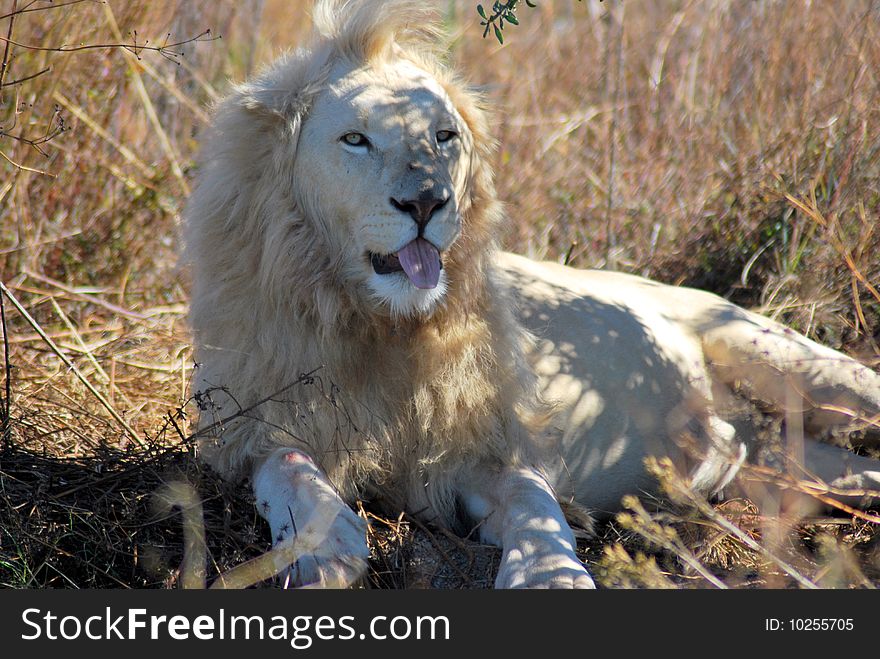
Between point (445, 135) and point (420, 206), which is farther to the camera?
point (445, 135)

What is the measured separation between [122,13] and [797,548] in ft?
13.0

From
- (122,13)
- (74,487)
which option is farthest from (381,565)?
(122,13)

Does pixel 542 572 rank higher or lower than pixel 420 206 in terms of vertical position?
lower

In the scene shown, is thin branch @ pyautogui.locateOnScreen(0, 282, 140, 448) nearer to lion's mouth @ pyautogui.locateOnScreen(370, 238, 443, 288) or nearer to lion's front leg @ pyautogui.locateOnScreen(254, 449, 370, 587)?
lion's front leg @ pyautogui.locateOnScreen(254, 449, 370, 587)

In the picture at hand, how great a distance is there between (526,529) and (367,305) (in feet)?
2.52

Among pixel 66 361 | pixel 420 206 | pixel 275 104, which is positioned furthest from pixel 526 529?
pixel 66 361

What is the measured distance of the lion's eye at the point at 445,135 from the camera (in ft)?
10.5

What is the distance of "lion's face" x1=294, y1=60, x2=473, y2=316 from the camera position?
2.98m

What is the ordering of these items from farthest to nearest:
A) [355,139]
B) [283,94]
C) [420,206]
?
[283,94] < [355,139] < [420,206]

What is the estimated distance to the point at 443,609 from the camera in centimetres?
256

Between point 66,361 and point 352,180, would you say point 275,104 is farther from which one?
point 66,361

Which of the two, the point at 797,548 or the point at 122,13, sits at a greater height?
the point at 122,13

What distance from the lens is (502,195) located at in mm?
6230

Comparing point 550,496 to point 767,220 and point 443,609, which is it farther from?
point 767,220
